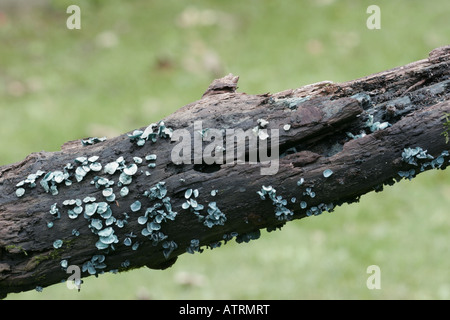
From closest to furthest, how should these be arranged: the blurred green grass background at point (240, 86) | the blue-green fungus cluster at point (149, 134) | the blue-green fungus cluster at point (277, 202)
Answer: the blue-green fungus cluster at point (277, 202) < the blue-green fungus cluster at point (149, 134) < the blurred green grass background at point (240, 86)

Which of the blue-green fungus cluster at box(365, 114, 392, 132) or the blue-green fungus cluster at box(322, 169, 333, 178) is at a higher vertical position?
the blue-green fungus cluster at box(365, 114, 392, 132)

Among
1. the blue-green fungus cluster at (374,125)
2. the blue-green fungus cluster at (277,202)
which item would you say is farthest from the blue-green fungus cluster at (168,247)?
the blue-green fungus cluster at (374,125)

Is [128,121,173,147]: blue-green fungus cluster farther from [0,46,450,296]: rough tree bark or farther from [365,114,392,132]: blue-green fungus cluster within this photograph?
[365,114,392,132]: blue-green fungus cluster

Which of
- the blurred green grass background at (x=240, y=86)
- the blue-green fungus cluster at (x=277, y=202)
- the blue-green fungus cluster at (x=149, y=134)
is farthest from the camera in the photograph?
the blurred green grass background at (x=240, y=86)

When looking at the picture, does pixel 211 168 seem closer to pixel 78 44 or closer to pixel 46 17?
pixel 78 44

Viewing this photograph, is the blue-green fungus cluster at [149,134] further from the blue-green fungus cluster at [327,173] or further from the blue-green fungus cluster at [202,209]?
the blue-green fungus cluster at [327,173]

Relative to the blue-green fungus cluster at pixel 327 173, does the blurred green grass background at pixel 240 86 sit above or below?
above

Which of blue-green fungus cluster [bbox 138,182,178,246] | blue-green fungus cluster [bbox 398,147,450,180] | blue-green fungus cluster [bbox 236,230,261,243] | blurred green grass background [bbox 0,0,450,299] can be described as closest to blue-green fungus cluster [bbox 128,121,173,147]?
blue-green fungus cluster [bbox 138,182,178,246]

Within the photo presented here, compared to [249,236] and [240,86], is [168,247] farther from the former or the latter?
[240,86]
